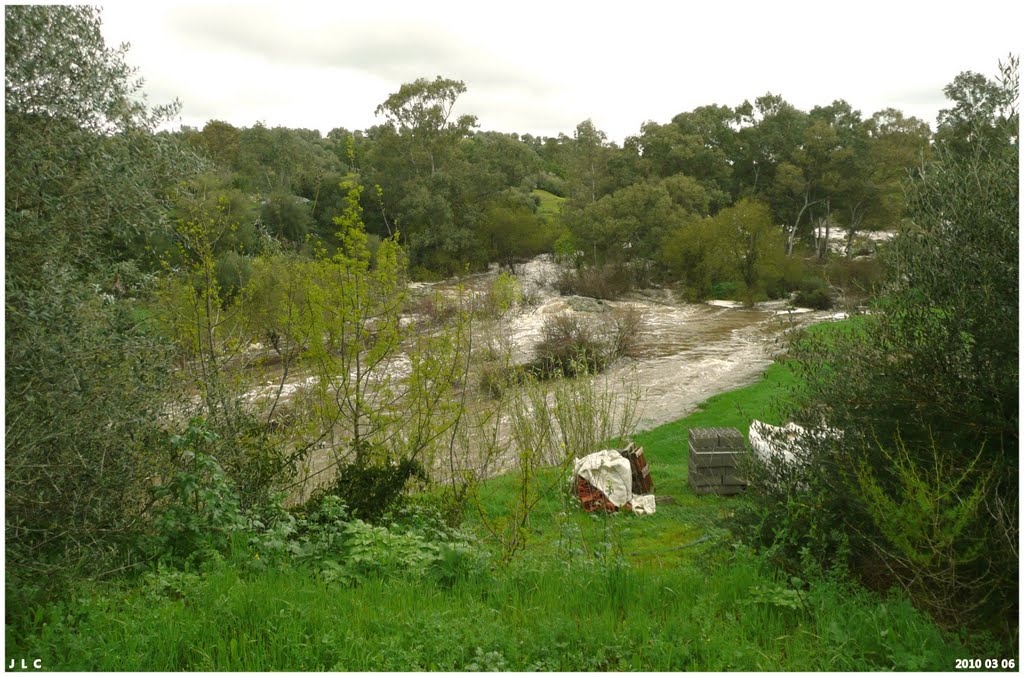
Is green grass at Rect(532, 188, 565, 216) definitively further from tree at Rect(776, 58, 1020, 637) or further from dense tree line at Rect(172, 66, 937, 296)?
tree at Rect(776, 58, 1020, 637)

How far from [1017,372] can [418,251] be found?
39.3 meters

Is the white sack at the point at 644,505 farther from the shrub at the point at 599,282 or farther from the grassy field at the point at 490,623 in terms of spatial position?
the shrub at the point at 599,282

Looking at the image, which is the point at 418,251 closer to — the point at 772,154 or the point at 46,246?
the point at 772,154

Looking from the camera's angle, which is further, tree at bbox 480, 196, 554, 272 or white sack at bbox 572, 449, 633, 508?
tree at bbox 480, 196, 554, 272

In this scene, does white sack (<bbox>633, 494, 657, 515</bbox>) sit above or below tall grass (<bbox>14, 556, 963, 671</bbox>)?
below

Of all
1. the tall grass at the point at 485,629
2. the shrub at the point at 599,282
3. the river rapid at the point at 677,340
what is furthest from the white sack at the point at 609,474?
the shrub at the point at 599,282

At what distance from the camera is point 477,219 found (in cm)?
4338

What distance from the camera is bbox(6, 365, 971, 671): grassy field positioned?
3.86 meters

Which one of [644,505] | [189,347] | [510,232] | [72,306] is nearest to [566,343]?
[644,505]

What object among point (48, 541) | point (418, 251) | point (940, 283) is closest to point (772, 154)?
point (418, 251)

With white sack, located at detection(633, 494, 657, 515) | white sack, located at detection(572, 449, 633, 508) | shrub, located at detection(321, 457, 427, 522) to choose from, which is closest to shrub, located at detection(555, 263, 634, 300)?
white sack, located at detection(633, 494, 657, 515)

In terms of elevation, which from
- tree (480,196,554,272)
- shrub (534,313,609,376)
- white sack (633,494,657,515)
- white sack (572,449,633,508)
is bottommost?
white sack (633,494,657,515)

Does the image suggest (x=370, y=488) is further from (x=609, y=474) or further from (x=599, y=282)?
(x=599, y=282)

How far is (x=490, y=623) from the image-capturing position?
13.7 ft
